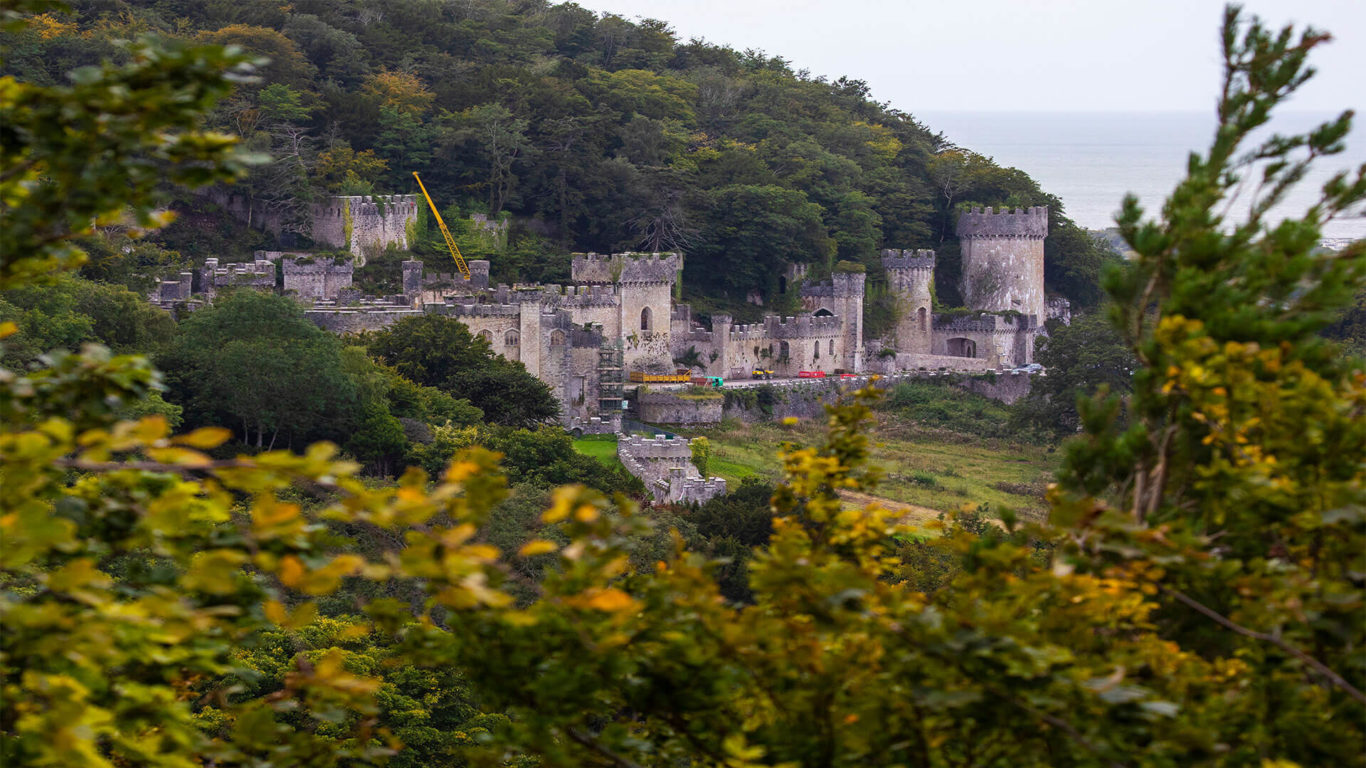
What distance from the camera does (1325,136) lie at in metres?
8.11

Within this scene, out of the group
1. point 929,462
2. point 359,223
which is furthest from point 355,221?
point 929,462

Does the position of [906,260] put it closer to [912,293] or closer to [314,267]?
[912,293]

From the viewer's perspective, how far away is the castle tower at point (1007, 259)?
51531 millimetres

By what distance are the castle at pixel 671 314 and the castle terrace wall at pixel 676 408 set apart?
95 centimetres

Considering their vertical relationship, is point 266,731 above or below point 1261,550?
below

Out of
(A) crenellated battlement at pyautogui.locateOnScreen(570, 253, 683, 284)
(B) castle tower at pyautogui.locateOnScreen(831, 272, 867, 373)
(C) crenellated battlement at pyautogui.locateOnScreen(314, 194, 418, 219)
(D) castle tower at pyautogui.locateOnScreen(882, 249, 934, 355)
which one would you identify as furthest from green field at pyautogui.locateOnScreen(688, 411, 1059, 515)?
(C) crenellated battlement at pyautogui.locateOnScreen(314, 194, 418, 219)

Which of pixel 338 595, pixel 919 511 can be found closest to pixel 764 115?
pixel 919 511

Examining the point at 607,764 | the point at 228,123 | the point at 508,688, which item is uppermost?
the point at 228,123

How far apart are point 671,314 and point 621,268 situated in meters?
2.85

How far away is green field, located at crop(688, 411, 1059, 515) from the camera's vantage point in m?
33.1

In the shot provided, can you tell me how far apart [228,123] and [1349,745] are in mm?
41191

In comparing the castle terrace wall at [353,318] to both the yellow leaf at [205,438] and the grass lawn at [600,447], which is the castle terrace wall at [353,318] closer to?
the grass lawn at [600,447]

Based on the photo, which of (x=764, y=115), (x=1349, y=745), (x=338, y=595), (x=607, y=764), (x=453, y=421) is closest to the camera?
(x=1349, y=745)

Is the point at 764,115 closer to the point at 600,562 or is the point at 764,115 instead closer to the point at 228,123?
the point at 228,123
